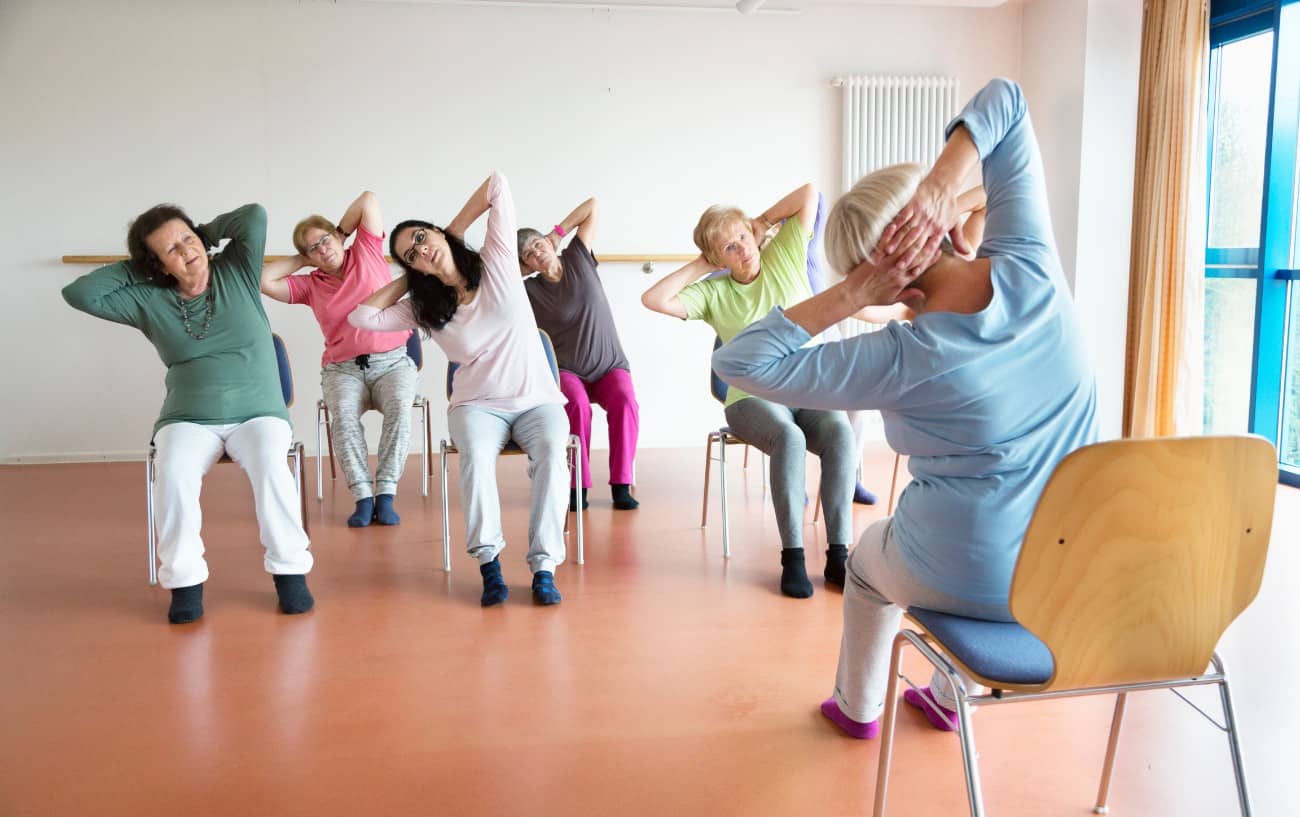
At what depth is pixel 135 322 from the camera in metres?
3.20

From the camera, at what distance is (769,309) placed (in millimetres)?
3453

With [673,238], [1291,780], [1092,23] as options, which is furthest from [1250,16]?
[1291,780]

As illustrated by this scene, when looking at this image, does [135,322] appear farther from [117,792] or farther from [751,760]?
[751,760]

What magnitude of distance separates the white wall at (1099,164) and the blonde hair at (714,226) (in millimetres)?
2462

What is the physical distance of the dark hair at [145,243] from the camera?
3.09 metres

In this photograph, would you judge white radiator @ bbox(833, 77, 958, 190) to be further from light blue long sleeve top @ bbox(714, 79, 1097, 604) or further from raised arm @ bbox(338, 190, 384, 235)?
light blue long sleeve top @ bbox(714, 79, 1097, 604)

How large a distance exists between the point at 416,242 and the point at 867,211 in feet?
6.13

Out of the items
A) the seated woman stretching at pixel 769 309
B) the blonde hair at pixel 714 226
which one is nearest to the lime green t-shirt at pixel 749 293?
the seated woman stretching at pixel 769 309

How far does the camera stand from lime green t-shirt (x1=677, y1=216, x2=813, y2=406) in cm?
349

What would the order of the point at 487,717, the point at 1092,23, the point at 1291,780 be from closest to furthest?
1. the point at 1291,780
2. the point at 487,717
3. the point at 1092,23

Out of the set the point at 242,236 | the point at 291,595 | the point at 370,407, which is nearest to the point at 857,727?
the point at 291,595

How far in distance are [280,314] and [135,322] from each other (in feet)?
7.58

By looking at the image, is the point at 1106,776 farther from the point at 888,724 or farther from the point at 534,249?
the point at 534,249

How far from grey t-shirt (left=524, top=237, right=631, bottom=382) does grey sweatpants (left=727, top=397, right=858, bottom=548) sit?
1226 mm
